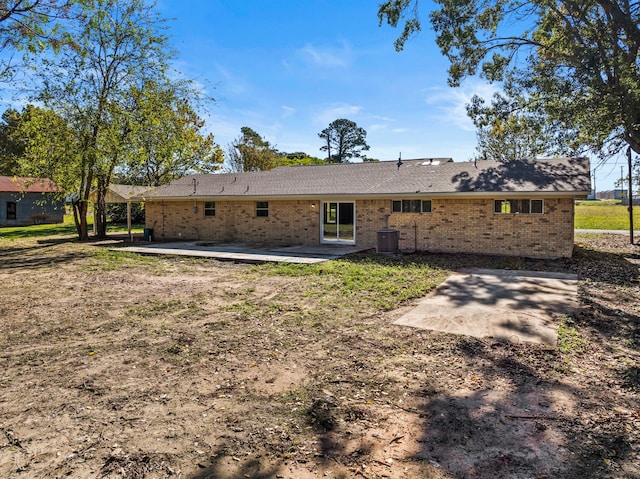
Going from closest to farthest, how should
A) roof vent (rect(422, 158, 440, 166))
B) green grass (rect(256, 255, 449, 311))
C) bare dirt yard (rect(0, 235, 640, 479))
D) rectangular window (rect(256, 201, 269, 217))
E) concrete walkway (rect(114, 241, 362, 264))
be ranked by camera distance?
1. bare dirt yard (rect(0, 235, 640, 479))
2. green grass (rect(256, 255, 449, 311))
3. concrete walkway (rect(114, 241, 362, 264))
4. roof vent (rect(422, 158, 440, 166))
5. rectangular window (rect(256, 201, 269, 217))

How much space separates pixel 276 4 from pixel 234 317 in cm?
996

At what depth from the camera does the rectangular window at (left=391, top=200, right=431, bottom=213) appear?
1383 centimetres

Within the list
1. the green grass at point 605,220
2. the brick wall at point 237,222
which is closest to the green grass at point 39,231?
the brick wall at point 237,222

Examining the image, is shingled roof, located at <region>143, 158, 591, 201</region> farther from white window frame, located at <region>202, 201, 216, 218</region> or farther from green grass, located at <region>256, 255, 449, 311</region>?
green grass, located at <region>256, 255, 449, 311</region>

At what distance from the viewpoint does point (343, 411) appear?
11.1ft

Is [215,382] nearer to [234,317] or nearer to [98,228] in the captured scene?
[234,317]

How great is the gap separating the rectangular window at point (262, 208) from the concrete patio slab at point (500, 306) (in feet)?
31.5

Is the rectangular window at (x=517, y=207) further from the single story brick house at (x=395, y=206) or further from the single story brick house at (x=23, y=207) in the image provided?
the single story brick house at (x=23, y=207)

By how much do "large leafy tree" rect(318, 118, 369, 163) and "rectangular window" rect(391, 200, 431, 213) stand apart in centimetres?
4440

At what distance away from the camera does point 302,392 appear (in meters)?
3.76

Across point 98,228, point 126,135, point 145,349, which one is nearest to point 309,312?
point 145,349

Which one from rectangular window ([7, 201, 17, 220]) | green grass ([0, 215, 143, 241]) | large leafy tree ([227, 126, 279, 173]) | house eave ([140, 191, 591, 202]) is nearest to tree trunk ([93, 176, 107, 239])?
house eave ([140, 191, 591, 202])

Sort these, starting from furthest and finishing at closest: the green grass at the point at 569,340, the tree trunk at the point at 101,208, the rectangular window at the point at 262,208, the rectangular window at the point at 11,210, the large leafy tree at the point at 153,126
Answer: the rectangular window at the point at 11,210
the tree trunk at the point at 101,208
the large leafy tree at the point at 153,126
the rectangular window at the point at 262,208
the green grass at the point at 569,340

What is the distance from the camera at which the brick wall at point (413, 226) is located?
40.2 ft
